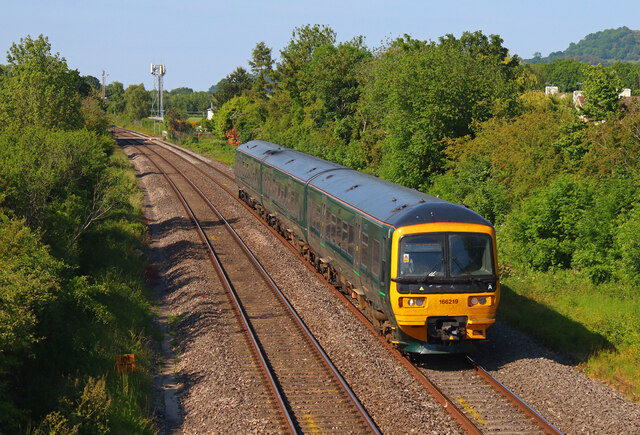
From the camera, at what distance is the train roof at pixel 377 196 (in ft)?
40.3

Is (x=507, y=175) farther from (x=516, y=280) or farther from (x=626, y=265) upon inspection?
(x=626, y=265)

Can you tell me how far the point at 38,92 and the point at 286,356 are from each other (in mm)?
19905

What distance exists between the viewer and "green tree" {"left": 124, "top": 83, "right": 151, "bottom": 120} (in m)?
137

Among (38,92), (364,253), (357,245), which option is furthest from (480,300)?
(38,92)

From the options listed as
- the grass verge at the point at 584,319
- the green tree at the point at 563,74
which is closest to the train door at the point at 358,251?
the grass verge at the point at 584,319

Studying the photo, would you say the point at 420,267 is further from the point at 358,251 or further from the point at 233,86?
the point at 233,86

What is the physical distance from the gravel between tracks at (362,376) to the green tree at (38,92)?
13136mm

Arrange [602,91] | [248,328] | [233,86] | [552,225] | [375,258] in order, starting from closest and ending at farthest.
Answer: [375,258] → [248,328] → [552,225] → [602,91] → [233,86]

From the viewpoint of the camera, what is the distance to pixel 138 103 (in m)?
138

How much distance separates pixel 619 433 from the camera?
9.55 meters

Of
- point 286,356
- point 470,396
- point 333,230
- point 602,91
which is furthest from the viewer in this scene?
point 602,91

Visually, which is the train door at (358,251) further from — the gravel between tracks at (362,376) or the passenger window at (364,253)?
the gravel between tracks at (362,376)

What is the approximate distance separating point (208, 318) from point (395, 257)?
5955 mm

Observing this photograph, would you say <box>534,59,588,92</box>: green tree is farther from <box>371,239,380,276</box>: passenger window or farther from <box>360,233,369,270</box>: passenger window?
<box>371,239,380,276</box>: passenger window
